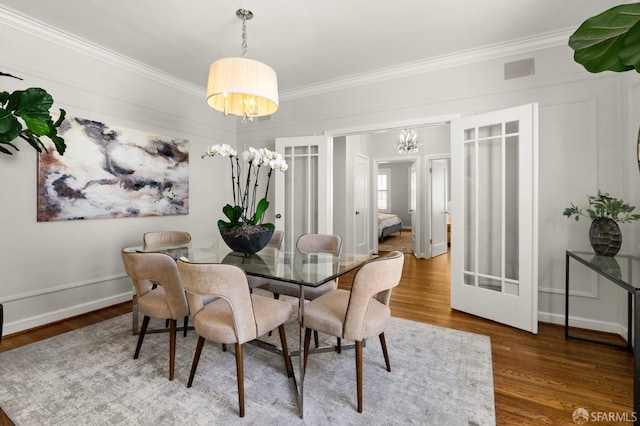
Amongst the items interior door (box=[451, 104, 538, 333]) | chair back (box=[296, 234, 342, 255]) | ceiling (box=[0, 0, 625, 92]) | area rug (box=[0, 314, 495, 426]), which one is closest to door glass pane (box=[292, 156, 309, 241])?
ceiling (box=[0, 0, 625, 92])

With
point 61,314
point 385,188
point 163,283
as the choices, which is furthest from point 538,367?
point 385,188

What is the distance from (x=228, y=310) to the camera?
1.96 meters

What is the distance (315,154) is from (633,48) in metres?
3.53

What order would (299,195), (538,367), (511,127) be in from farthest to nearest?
(299,195), (511,127), (538,367)

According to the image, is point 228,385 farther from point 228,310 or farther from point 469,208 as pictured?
point 469,208

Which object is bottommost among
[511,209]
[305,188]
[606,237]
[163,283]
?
[163,283]

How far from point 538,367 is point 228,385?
7.32ft

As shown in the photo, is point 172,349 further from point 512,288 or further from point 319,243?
point 512,288

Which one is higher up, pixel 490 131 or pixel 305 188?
pixel 490 131

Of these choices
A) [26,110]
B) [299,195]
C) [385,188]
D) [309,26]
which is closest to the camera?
[26,110]

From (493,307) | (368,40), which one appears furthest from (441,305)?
(368,40)

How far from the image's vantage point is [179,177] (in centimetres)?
421

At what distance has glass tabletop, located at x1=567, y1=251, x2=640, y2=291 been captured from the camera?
168 centimetres

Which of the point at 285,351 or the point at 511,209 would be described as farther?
the point at 511,209
